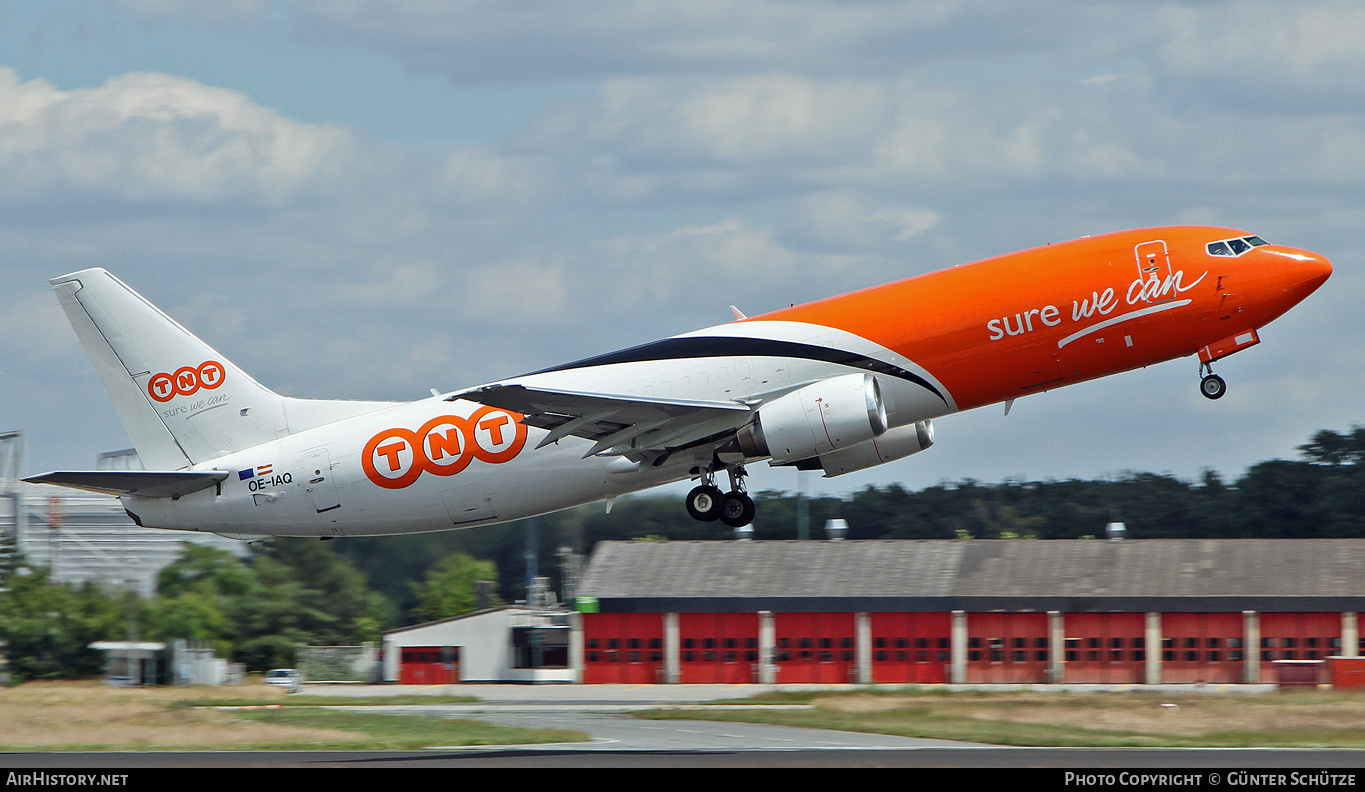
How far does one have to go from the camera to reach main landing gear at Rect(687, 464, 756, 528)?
1601 inches

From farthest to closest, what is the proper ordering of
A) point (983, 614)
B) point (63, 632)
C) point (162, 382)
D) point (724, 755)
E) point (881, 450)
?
point (63, 632) → point (983, 614) → point (162, 382) → point (881, 450) → point (724, 755)

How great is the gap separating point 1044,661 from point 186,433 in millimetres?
41842

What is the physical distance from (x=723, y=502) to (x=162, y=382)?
639 inches

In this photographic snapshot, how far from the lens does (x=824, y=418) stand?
3706 centimetres

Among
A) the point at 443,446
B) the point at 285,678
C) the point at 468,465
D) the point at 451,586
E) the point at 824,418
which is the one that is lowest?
the point at 285,678

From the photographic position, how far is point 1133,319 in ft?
120

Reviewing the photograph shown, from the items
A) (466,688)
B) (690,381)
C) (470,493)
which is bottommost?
(466,688)

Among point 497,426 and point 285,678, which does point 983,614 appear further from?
point 497,426

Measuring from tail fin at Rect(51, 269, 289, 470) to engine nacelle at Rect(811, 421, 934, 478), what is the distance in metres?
15.0

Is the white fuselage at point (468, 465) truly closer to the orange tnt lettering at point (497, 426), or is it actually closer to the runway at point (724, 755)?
the orange tnt lettering at point (497, 426)

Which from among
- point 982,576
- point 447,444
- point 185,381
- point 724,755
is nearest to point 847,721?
point 724,755
